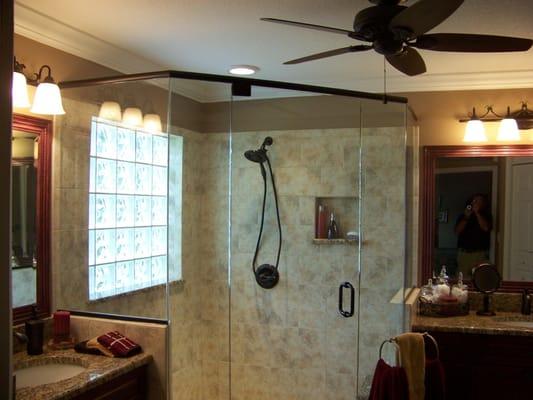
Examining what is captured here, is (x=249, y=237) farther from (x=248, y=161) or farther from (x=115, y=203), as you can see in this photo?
(x=115, y=203)

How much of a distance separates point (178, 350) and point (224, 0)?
2.04 meters

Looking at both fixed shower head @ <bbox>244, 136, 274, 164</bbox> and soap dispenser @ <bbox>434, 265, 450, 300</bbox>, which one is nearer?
soap dispenser @ <bbox>434, 265, 450, 300</bbox>

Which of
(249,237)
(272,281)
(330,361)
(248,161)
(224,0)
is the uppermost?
(224,0)

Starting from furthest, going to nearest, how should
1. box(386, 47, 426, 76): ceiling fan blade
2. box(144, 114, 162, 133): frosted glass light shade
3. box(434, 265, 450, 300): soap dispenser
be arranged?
box(434, 265, 450, 300): soap dispenser, box(144, 114, 162, 133): frosted glass light shade, box(386, 47, 426, 76): ceiling fan blade

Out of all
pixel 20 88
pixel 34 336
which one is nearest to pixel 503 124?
pixel 20 88

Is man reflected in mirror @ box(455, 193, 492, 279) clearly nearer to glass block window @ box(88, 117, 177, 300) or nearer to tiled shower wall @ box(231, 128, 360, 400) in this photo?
tiled shower wall @ box(231, 128, 360, 400)

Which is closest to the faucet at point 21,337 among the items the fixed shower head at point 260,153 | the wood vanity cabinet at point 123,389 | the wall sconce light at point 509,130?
the wood vanity cabinet at point 123,389

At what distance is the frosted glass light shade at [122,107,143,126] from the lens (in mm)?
3048

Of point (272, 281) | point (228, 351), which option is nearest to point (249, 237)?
point (272, 281)

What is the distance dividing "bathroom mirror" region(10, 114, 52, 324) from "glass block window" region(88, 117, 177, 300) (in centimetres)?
28

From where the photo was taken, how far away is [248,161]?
12.6 feet

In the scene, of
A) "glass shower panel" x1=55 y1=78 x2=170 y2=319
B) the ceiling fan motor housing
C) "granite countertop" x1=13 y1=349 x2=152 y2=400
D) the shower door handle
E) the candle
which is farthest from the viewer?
the shower door handle

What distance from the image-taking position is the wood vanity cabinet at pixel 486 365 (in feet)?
10.3

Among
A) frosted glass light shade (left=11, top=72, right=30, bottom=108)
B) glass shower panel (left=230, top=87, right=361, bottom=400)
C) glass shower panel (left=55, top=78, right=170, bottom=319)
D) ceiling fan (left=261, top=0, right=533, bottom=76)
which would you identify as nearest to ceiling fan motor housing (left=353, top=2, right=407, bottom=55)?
ceiling fan (left=261, top=0, right=533, bottom=76)
